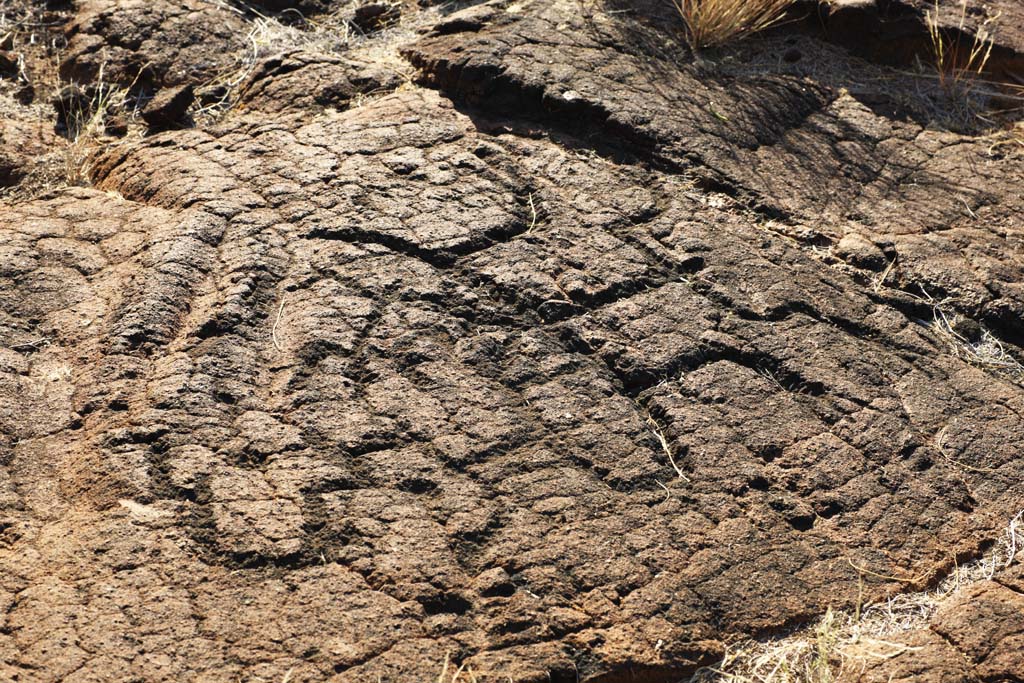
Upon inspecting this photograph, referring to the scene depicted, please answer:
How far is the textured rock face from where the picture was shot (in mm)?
2023

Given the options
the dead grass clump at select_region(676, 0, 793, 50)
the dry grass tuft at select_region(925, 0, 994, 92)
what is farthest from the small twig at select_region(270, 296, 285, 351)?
the dry grass tuft at select_region(925, 0, 994, 92)

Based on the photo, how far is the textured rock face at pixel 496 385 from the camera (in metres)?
2.02

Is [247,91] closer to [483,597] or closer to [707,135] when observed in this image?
[707,135]

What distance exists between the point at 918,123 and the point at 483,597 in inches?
96.2

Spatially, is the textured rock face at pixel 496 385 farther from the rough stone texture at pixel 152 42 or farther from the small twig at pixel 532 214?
the rough stone texture at pixel 152 42

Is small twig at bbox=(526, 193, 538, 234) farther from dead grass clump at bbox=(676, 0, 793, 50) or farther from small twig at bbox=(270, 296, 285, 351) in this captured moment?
dead grass clump at bbox=(676, 0, 793, 50)

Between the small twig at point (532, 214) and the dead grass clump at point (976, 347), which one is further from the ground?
the small twig at point (532, 214)

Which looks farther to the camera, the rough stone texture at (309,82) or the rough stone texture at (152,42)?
the rough stone texture at (152,42)

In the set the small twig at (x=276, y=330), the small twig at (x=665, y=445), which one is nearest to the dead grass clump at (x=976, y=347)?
the small twig at (x=665, y=445)

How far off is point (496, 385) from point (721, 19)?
1846mm

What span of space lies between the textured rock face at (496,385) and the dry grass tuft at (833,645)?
4 centimetres

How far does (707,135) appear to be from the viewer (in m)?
3.21

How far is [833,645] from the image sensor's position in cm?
211

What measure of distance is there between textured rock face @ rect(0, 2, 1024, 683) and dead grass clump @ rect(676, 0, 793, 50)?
34cm
